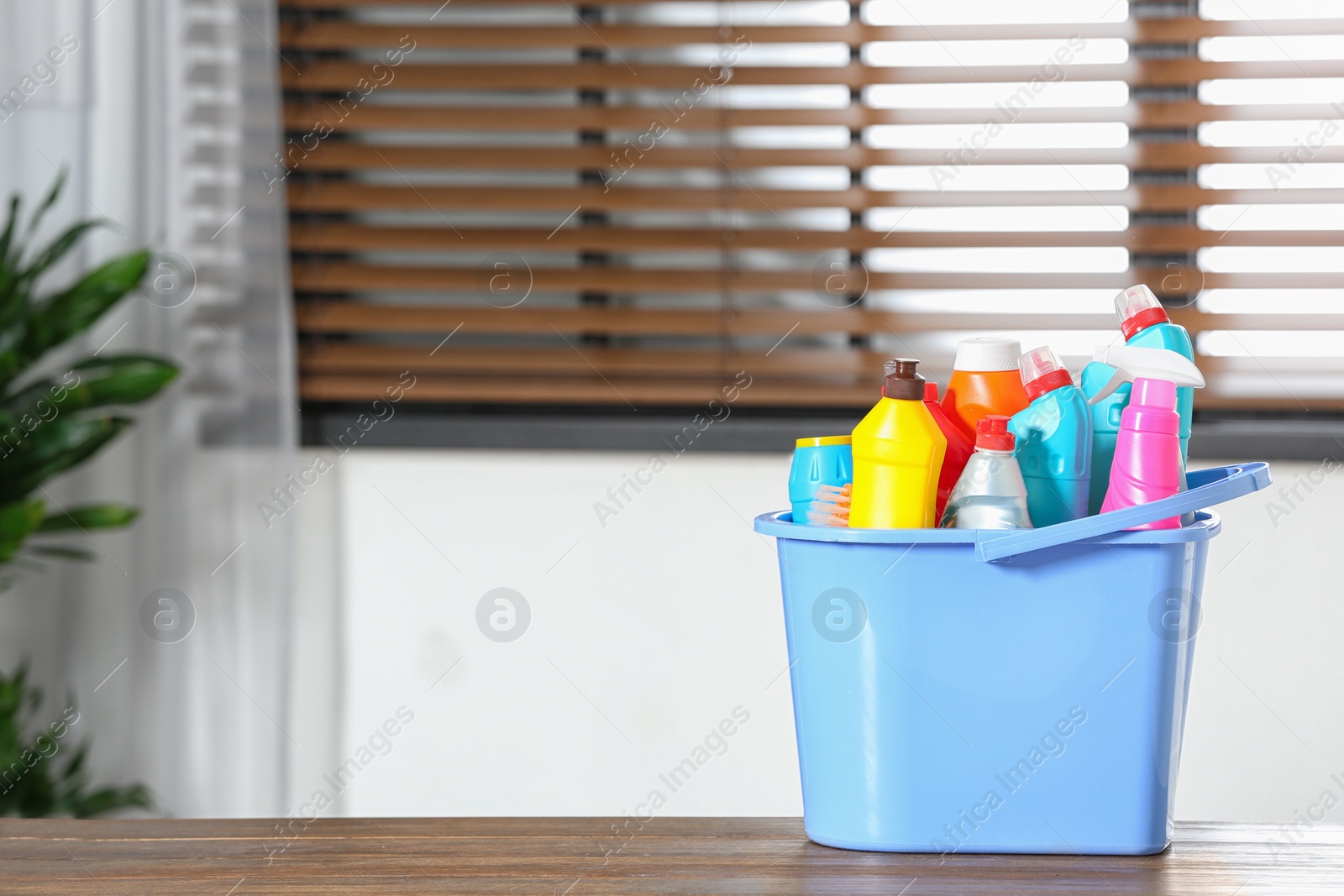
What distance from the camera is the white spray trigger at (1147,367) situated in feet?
1.64

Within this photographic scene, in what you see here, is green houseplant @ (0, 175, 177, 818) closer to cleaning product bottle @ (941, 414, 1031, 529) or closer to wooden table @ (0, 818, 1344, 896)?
wooden table @ (0, 818, 1344, 896)

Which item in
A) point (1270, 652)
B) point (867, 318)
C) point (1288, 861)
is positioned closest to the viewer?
point (1288, 861)

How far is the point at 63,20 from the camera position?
1274 millimetres

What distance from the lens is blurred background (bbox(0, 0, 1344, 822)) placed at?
1.28m

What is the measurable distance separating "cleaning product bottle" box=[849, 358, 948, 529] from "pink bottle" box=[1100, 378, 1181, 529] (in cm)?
8

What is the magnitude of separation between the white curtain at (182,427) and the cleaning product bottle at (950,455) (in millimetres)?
1048

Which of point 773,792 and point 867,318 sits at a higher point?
point 867,318

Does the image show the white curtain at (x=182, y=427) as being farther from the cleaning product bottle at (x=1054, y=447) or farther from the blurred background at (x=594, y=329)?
the cleaning product bottle at (x=1054, y=447)

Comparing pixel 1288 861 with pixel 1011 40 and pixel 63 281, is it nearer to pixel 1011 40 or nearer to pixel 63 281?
pixel 1011 40

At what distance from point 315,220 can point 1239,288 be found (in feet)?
4.02

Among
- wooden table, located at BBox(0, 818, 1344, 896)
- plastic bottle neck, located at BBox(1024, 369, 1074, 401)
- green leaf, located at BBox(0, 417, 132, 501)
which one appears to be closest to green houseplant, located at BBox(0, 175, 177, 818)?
green leaf, located at BBox(0, 417, 132, 501)

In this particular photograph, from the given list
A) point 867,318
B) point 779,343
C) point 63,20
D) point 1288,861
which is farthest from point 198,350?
point 1288,861

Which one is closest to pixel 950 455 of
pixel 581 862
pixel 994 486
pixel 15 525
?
pixel 994 486

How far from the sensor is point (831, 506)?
1.77 ft
